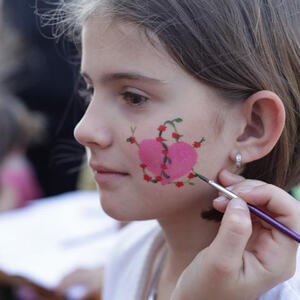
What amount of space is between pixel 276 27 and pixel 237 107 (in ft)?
0.56

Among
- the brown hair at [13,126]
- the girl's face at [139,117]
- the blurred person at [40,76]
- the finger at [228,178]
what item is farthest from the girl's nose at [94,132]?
the blurred person at [40,76]

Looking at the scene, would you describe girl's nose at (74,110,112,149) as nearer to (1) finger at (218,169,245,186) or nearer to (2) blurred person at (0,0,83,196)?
(1) finger at (218,169,245,186)

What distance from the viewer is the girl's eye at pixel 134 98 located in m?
1.00

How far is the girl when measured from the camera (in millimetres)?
971

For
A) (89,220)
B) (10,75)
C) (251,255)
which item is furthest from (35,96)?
(251,255)

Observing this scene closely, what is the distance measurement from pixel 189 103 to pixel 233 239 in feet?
0.91

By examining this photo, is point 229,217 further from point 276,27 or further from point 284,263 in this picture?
point 276,27

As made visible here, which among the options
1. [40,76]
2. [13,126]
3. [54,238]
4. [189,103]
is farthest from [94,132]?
[40,76]

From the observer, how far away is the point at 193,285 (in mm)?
914

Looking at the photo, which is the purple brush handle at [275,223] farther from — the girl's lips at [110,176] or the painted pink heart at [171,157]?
the girl's lips at [110,176]

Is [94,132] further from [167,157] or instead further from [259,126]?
[259,126]

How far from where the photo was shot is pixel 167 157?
1.00 m

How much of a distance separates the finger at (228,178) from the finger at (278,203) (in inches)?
3.4

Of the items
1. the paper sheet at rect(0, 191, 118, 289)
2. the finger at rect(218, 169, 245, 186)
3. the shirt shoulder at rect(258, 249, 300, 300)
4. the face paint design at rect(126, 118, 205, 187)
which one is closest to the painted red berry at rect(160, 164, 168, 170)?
the face paint design at rect(126, 118, 205, 187)
